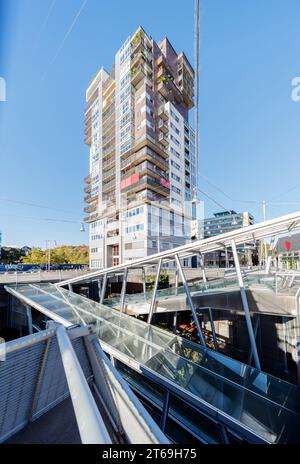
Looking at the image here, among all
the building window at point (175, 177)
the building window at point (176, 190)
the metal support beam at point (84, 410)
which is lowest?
the metal support beam at point (84, 410)

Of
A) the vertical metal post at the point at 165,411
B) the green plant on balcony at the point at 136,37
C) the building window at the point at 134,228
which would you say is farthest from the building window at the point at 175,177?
the vertical metal post at the point at 165,411

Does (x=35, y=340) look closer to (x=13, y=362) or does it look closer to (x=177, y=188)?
(x=13, y=362)

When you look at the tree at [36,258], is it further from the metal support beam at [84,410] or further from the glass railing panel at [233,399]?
the metal support beam at [84,410]

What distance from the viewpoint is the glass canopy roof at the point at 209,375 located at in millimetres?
4215

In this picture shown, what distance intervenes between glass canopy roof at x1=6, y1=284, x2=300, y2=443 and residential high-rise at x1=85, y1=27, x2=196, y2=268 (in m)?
22.0

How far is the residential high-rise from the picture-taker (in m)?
32.8

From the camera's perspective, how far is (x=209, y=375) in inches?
207

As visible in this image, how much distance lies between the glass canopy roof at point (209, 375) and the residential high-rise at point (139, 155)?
72.1 feet

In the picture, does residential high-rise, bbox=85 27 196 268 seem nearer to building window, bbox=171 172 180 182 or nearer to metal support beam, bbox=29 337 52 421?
building window, bbox=171 172 180 182

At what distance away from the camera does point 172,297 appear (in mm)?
10562

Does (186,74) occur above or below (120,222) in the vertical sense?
above

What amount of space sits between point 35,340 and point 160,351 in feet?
15.4

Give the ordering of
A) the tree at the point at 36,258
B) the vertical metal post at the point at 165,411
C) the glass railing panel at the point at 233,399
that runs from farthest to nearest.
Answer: the tree at the point at 36,258 → the vertical metal post at the point at 165,411 → the glass railing panel at the point at 233,399

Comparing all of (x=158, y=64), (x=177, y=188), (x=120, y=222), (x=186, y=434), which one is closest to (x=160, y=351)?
(x=186, y=434)
